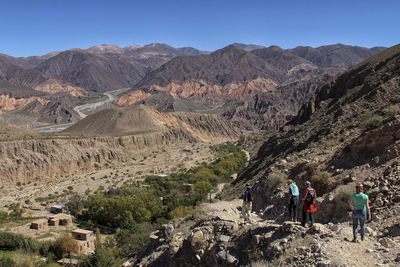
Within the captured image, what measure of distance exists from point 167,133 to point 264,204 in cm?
6290

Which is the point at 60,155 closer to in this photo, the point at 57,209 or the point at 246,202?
the point at 57,209

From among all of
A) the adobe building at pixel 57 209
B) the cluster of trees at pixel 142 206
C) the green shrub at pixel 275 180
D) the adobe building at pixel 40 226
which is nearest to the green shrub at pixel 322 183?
the green shrub at pixel 275 180

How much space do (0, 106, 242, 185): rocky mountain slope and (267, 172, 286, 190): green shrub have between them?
124ft

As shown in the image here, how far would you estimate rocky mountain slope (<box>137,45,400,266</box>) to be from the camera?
814 centimetres

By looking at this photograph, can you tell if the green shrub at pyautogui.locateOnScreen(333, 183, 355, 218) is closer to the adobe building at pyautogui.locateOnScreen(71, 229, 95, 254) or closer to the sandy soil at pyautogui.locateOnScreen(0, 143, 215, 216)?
the adobe building at pyautogui.locateOnScreen(71, 229, 95, 254)

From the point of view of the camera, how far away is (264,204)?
15.6 metres

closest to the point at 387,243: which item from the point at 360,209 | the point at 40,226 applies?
the point at 360,209

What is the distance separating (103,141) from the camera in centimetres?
6066

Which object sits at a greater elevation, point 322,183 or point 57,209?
point 322,183

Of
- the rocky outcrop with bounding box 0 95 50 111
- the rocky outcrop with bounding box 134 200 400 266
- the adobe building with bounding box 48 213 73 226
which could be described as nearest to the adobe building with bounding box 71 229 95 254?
the adobe building with bounding box 48 213 73 226

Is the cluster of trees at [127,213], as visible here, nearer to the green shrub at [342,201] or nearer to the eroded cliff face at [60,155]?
the green shrub at [342,201]

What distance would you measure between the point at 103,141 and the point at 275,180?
48785 mm

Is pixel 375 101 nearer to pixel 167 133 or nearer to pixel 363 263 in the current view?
pixel 363 263

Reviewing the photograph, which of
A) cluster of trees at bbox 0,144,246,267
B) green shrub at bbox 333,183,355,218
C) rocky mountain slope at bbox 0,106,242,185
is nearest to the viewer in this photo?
green shrub at bbox 333,183,355,218
